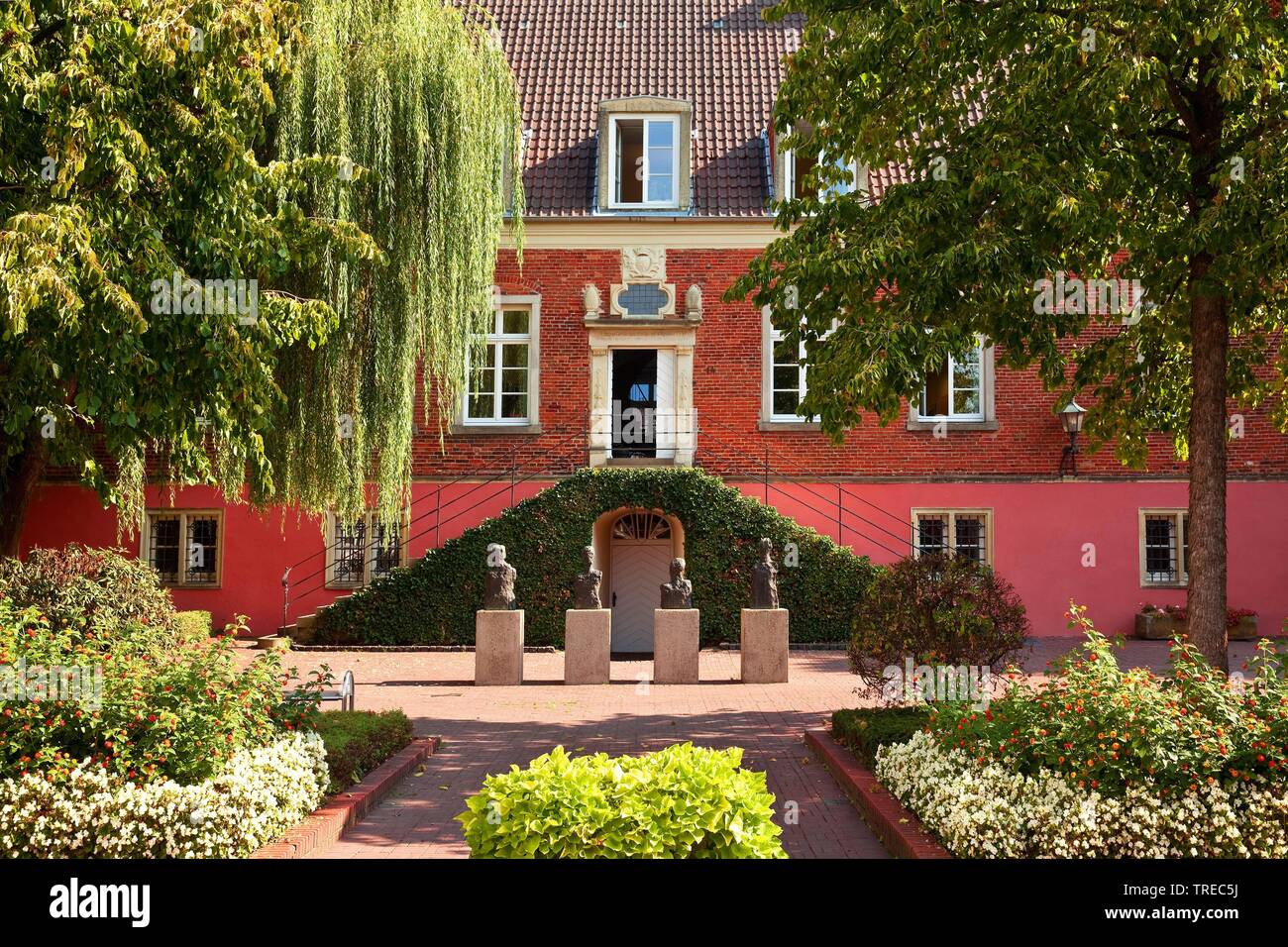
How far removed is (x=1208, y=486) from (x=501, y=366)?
1372 centimetres

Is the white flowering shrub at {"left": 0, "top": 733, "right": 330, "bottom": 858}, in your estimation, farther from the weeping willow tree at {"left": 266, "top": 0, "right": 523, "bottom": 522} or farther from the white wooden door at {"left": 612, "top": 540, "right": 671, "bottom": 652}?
the white wooden door at {"left": 612, "top": 540, "right": 671, "bottom": 652}

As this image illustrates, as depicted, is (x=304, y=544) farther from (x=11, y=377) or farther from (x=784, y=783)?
(x=784, y=783)

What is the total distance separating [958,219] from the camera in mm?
9617

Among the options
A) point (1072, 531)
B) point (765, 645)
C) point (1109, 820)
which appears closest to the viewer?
point (1109, 820)

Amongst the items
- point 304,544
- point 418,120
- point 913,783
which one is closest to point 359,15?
point 418,120

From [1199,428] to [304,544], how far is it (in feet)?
51.0

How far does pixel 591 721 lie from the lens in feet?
37.4

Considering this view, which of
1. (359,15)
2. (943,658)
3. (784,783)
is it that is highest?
(359,15)

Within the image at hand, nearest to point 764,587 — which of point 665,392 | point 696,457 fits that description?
point 696,457

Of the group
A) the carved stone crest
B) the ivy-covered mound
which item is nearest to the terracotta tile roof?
the carved stone crest

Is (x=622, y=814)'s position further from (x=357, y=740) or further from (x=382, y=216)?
(x=382, y=216)

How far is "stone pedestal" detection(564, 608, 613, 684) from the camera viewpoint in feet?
48.5

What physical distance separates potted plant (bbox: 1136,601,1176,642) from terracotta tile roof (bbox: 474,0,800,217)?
10.00 meters

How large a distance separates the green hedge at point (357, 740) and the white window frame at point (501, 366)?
1092 cm
